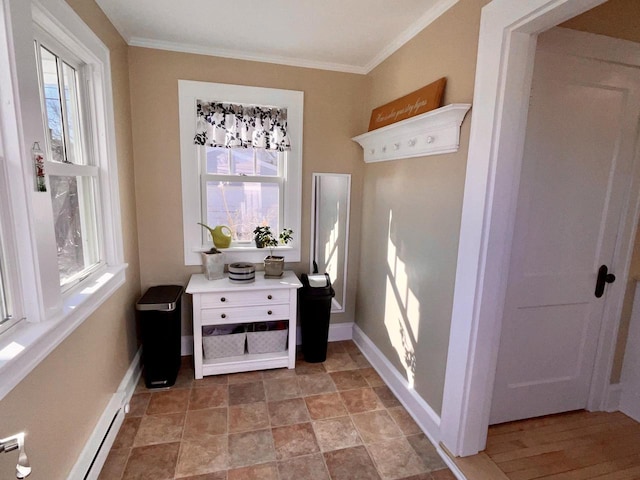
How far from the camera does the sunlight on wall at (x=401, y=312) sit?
2.15m

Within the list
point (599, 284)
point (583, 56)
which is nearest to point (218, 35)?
Answer: point (583, 56)

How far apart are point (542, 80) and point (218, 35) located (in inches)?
79.4

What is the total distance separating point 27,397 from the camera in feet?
3.71

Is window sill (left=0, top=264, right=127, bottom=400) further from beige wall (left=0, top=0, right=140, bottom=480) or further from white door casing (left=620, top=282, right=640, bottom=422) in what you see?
white door casing (left=620, top=282, right=640, bottom=422)

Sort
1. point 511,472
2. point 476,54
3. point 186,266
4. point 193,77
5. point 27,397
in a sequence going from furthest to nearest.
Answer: point 186,266
point 193,77
point 511,472
point 476,54
point 27,397

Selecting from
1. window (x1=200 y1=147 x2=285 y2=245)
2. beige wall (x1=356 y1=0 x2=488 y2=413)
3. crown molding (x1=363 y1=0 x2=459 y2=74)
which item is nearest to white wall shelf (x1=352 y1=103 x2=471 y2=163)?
beige wall (x1=356 y1=0 x2=488 y2=413)

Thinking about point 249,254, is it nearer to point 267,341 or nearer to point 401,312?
point 267,341

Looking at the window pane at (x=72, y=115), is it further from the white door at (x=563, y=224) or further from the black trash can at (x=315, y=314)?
the white door at (x=563, y=224)

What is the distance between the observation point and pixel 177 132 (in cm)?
248

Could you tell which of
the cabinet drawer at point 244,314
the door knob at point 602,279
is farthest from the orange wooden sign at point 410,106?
the cabinet drawer at point 244,314

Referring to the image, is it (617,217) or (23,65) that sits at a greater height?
(23,65)

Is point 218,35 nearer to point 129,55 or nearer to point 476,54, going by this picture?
point 129,55

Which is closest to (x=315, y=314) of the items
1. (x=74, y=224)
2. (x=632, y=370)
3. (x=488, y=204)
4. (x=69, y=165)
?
(x=488, y=204)

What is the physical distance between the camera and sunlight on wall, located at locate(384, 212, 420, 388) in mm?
2150
